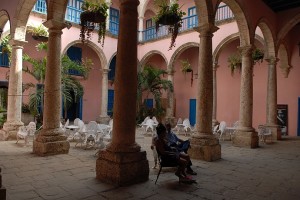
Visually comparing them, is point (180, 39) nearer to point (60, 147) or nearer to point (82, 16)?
point (82, 16)

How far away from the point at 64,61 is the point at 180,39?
7317mm

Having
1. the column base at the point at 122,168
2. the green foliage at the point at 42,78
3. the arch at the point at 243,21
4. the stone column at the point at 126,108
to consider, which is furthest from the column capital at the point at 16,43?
the arch at the point at 243,21

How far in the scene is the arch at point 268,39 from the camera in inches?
371

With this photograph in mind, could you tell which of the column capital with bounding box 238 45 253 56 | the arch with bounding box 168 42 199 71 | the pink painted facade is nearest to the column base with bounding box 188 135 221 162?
the column capital with bounding box 238 45 253 56

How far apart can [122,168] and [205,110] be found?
9.18 feet

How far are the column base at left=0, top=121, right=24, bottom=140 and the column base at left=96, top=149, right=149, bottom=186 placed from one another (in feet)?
16.3

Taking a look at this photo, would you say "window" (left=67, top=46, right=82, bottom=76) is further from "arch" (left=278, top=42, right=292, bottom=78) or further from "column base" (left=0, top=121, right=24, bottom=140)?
"arch" (left=278, top=42, right=292, bottom=78)

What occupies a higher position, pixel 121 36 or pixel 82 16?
pixel 82 16

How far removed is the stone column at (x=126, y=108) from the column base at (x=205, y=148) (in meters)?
2.12

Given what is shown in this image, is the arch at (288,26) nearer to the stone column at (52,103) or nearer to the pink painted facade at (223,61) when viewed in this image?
the pink painted facade at (223,61)

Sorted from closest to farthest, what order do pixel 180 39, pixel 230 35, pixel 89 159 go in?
pixel 89 159 < pixel 230 35 < pixel 180 39

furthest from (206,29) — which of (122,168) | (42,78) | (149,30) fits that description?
(149,30)

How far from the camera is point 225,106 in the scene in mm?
14633

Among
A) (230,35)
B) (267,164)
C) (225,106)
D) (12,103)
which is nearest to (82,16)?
(12,103)
